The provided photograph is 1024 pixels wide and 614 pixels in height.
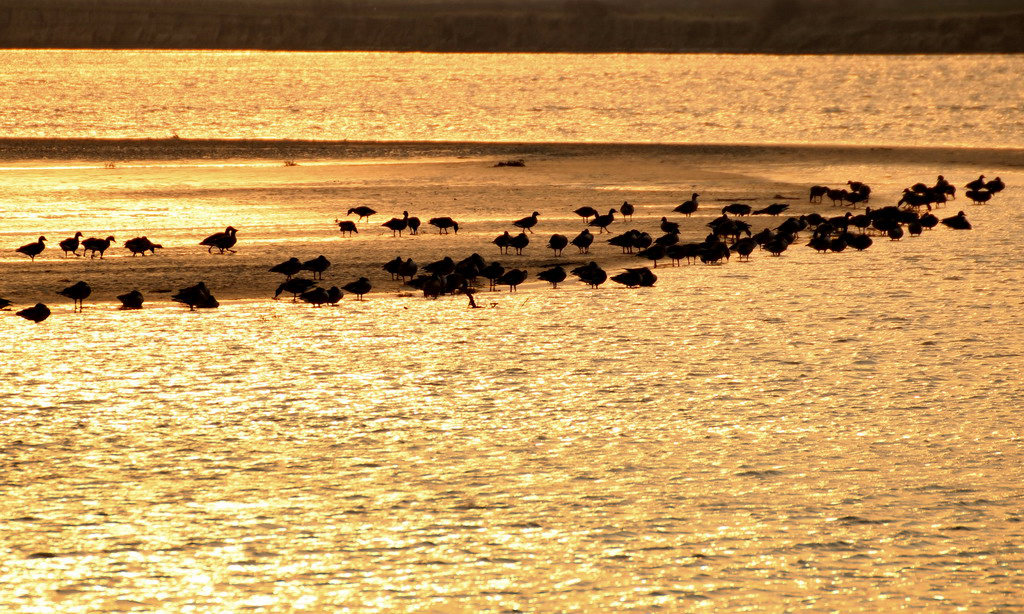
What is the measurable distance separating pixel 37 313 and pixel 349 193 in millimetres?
13631

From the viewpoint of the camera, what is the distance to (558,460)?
9.70 m

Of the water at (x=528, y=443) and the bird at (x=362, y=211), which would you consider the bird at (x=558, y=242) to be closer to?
the water at (x=528, y=443)

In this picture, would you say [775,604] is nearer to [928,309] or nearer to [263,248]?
[928,309]

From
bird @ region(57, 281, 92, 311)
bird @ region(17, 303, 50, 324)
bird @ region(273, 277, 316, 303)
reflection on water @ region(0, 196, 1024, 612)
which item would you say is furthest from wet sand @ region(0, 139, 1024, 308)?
reflection on water @ region(0, 196, 1024, 612)

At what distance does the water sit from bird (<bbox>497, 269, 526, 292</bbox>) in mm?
380

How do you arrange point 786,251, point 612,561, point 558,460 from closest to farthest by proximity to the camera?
point 612,561 < point 558,460 < point 786,251

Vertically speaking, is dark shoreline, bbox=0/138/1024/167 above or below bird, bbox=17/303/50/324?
above

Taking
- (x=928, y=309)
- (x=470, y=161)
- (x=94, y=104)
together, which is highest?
(x=94, y=104)

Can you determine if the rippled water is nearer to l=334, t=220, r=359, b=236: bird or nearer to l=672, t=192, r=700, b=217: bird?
l=672, t=192, r=700, b=217: bird

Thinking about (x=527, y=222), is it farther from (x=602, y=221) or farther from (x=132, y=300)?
(x=132, y=300)

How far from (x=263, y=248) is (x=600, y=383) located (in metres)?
9.72

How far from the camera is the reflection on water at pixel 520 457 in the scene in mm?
7461

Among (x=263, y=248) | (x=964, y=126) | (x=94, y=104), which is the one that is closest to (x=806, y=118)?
(x=964, y=126)

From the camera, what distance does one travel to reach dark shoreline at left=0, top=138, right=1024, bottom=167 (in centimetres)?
3731
